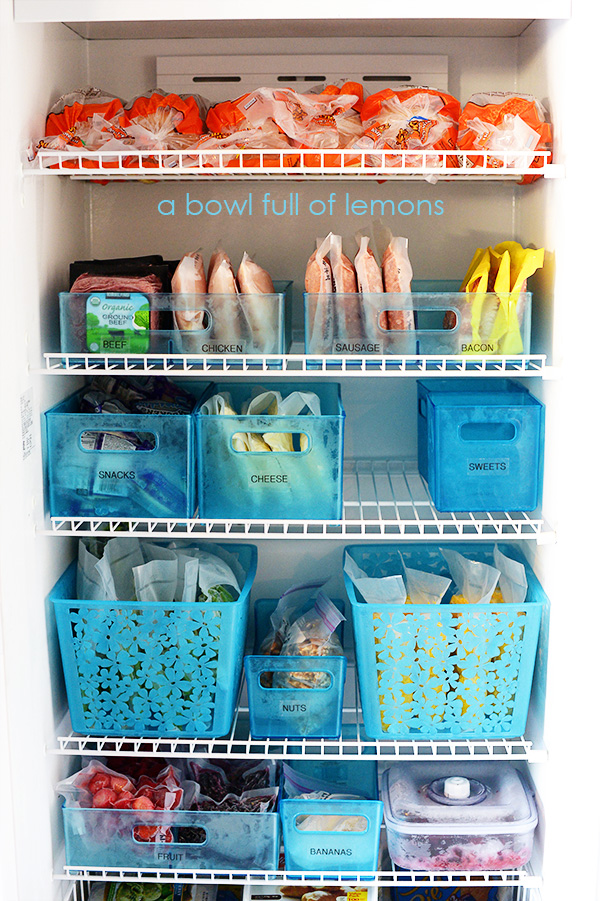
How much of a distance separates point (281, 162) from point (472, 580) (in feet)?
2.99

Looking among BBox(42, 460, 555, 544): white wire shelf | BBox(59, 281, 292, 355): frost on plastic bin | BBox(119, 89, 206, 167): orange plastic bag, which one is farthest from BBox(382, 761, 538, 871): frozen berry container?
BBox(119, 89, 206, 167): orange plastic bag

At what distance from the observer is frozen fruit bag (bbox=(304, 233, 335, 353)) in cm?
157

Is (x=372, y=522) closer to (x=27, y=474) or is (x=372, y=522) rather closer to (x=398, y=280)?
(x=398, y=280)

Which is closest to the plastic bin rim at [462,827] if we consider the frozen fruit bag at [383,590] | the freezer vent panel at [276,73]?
the frozen fruit bag at [383,590]

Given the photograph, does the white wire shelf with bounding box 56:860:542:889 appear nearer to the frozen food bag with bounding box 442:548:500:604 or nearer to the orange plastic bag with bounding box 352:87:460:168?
the frozen food bag with bounding box 442:548:500:604

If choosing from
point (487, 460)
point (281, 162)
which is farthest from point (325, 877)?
point (281, 162)

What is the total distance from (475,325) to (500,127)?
13.9 inches

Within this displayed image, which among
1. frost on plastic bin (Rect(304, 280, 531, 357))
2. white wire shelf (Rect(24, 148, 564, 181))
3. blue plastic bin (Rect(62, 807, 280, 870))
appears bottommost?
blue plastic bin (Rect(62, 807, 280, 870))

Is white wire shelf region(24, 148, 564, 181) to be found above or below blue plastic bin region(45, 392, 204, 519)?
above

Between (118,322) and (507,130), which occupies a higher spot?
(507,130)

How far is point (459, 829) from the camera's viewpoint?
165 centimetres

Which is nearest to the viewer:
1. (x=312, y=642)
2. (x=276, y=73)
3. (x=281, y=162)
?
(x=281, y=162)

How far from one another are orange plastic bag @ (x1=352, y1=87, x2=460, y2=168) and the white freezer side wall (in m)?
0.60

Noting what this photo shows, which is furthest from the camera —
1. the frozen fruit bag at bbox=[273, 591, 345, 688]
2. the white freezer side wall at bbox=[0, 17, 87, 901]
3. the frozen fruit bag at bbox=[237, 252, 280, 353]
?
the frozen fruit bag at bbox=[273, 591, 345, 688]
